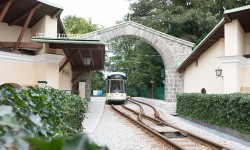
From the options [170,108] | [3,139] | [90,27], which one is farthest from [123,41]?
[3,139]

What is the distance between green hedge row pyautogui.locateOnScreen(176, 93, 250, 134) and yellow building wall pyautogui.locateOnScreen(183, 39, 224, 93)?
3.71 meters

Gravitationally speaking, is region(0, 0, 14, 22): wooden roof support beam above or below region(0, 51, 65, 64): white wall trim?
above

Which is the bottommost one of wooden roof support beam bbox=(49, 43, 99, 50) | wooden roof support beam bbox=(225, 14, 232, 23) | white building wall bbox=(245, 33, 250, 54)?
wooden roof support beam bbox=(49, 43, 99, 50)

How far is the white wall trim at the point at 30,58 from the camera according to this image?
14.1 meters

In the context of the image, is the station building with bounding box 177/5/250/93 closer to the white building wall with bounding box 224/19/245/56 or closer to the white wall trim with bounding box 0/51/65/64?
the white building wall with bounding box 224/19/245/56

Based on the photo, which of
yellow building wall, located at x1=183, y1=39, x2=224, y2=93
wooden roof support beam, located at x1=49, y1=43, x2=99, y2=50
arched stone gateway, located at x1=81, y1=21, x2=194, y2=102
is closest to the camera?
wooden roof support beam, located at x1=49, y1=43, x2=99, y2=50

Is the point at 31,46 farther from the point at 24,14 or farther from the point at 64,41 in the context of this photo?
the point at 64,41

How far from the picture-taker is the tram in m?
29.8

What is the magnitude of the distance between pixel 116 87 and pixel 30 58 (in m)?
15.4

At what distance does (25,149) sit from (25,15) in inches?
584

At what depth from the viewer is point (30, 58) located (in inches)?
599

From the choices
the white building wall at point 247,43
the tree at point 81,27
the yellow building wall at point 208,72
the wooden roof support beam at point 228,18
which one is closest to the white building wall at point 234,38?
the wooden roof support beam at point 228,18

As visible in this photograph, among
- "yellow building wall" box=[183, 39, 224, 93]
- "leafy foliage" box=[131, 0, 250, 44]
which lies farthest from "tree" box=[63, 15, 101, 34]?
"yellow building wall" box=[183, 39, 224, 93]

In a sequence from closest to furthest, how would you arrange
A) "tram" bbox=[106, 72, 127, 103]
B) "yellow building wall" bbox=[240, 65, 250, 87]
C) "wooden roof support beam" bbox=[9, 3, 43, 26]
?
"wooden roof support beam" bbox=[9, 3, 43, 26] < "yellow building wall" bbox=[240, 65, 250, 87] < "tram" bbox=[106, 72, 127, 103]
